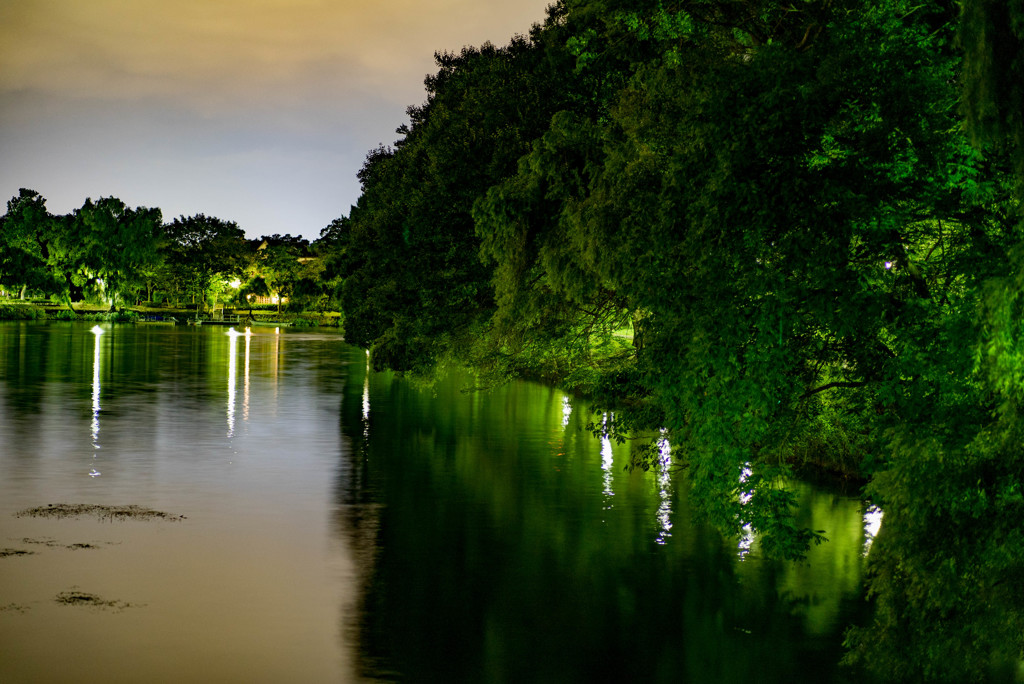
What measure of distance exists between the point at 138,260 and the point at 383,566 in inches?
4657

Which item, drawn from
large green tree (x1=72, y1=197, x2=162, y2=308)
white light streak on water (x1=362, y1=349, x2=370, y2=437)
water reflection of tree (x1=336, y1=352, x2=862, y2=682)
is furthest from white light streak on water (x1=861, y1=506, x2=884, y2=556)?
large green tree (x1=72, y1=197, x2=162, y2=308)

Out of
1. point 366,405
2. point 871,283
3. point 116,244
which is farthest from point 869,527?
point 116,244

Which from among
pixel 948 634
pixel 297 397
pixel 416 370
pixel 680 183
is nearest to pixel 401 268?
pixel 416 370

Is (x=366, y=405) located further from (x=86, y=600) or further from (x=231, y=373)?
(x=86, y=600)

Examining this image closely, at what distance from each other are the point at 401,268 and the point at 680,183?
87.0 feet

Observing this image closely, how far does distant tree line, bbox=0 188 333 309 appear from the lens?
404 feet

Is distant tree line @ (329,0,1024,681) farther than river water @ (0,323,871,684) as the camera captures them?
No

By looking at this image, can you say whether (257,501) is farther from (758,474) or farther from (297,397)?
(297,397)

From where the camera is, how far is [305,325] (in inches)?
4796

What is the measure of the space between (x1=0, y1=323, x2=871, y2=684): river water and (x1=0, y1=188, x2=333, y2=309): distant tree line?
303ft

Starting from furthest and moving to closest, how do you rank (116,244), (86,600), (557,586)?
(116,244), (557,586), (86,600)

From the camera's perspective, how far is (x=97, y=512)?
1906 centimetres

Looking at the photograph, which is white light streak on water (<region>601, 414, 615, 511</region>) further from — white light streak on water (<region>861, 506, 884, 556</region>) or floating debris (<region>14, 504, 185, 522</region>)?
floating debris (<region>14, 504, 185, 522</region>)

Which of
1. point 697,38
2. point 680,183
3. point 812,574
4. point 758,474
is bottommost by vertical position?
point 812,574
